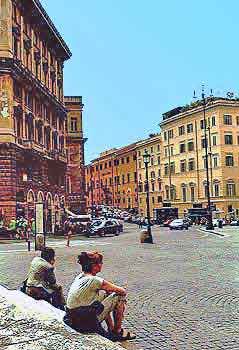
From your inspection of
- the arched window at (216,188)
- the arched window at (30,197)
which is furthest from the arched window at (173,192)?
the arched window at (30,197)

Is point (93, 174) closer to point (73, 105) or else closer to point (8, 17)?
point (73, 105)

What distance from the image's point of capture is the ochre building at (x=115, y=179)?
114 m

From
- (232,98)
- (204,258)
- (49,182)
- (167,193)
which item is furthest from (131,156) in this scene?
(204,258)

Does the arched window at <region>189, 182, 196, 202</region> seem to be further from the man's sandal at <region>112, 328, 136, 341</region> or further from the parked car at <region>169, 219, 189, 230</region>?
the man's sandal at <region>112, 328, 136, 341</region>

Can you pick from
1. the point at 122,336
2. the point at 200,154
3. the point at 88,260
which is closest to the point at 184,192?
the point at 200,154

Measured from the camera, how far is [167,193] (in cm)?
9562

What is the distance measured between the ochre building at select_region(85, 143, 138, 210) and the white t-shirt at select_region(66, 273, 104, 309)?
10382cm

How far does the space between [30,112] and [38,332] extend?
4592 cm

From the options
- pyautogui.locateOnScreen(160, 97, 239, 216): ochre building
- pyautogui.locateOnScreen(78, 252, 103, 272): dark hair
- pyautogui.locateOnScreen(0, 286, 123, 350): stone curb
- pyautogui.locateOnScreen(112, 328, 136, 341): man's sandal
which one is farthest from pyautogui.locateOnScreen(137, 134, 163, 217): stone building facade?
pyautogui.locateOnScreen(78, 252, 103, 272): dark hair

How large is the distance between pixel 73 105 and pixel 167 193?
2444 centimetres

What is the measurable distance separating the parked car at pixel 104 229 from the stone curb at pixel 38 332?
131 feet

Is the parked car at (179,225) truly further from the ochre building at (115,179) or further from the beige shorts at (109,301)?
the beige shorts at (109,301)

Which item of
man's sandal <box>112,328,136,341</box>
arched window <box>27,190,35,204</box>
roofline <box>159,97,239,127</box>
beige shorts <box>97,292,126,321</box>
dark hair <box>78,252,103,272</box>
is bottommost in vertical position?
man's sandal <box>112,328,136,341</box>

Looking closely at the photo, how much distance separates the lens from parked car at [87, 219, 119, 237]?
47806 mm
